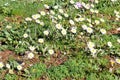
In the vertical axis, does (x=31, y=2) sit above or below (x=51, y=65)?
above

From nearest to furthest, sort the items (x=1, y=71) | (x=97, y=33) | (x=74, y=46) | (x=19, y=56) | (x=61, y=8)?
(x=1, y=71), (x=19, y=56), (x=74, y=46), (x=97, y=33), (x=61, y=8)

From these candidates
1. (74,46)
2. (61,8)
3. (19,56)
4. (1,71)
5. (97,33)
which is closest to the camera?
(1,71)

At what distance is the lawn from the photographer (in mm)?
7996

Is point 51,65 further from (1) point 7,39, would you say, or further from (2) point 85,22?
(2) point 85,22

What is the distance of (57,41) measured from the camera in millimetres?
8836

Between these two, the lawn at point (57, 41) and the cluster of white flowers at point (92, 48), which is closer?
the lawn at point (57, 41)

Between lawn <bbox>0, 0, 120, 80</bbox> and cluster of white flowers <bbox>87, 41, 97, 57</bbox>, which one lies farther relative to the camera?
cluster of white flowers <bbox>87, 41, 97, 57</bbox>

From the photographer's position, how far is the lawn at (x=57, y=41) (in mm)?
7996

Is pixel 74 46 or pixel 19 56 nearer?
pixel 19 56

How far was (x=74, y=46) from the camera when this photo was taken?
8.86 metres

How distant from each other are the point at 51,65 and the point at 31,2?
2883mm

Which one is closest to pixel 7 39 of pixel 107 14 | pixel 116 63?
pixel 116 63

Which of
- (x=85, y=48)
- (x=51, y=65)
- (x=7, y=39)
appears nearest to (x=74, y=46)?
(x=85, y=48)

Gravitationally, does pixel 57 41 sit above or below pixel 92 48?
above
